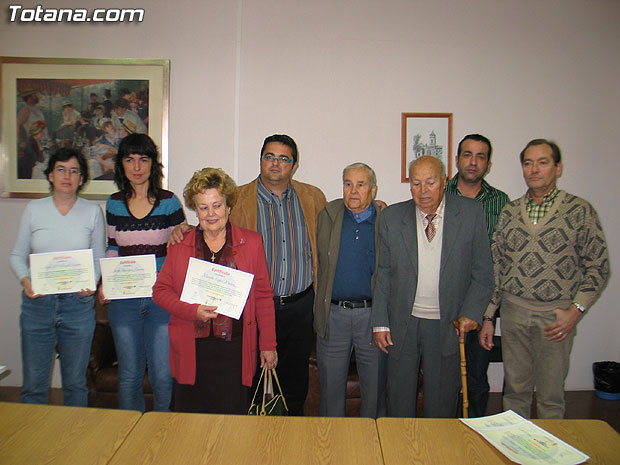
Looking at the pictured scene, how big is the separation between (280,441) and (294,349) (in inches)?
52.5

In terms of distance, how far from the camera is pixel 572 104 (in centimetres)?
391

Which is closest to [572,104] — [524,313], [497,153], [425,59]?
[497,153]

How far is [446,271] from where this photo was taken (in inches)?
91.7

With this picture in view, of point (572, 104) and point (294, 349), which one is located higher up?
point (572, 104)

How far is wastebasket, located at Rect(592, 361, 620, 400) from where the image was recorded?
381 centimetres

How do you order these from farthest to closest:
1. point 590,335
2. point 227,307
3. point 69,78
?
point 590,335 < point 69,78 < point 227,307

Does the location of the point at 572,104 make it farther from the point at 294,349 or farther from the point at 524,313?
the point at 294,349

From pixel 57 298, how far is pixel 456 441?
228 cm

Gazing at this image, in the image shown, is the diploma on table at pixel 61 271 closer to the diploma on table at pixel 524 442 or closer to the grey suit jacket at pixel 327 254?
the grey suit jacket at pixel 327 254

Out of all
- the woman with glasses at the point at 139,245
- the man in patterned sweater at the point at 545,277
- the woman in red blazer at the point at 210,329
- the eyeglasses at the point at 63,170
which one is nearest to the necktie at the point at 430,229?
the man in patterned sweater at the point at 545,277

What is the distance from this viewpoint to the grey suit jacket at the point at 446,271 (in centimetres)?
234

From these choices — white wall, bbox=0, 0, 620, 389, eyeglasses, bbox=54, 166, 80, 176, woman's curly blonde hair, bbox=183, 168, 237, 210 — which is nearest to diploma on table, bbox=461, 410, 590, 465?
woman's curly blonde hair, bbox=183, 168, 237, 210

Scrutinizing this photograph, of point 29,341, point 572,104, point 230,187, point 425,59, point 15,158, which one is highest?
point 425,59

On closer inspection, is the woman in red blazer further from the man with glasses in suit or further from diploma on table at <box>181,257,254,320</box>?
the man with glasses in suit
